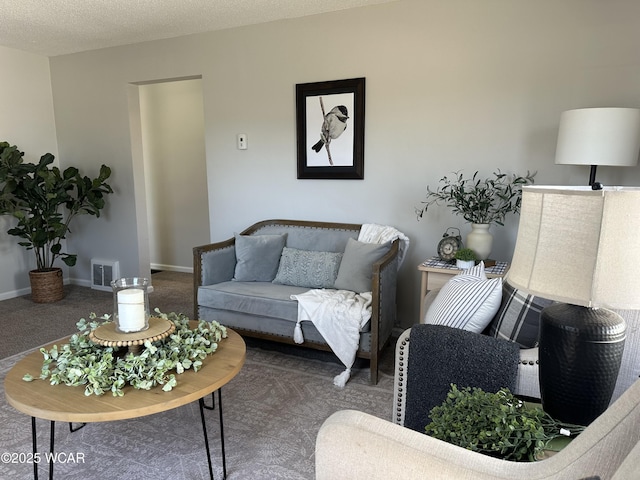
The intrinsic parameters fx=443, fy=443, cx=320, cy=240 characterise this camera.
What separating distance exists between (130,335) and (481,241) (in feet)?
6.84

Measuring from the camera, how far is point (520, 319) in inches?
65.3

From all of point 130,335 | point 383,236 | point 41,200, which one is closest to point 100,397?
point 130,335

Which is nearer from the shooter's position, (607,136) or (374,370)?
(607,136)

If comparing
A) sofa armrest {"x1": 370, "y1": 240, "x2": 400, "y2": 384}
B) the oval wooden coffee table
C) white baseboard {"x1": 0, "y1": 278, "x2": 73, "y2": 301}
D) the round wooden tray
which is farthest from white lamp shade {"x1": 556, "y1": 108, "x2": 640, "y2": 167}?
white baseboard {"x1": 0, "y1": 278, "x2": 73, "y2": 301}

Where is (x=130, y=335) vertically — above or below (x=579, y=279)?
below

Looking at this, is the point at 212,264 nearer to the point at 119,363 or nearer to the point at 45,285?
the point at 119,363

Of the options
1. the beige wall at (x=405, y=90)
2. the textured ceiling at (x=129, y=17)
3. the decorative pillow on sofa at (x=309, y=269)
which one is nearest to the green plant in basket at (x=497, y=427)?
the decorative pillow on sofa at (x=309, y=269)

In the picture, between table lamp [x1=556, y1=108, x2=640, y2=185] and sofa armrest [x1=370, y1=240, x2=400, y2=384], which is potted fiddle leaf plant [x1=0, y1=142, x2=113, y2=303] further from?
table lamp [x1=556, y1=108, x2=640, y2=185]

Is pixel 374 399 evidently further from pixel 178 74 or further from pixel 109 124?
pixel 109 124

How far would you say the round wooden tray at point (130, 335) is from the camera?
1637 mm

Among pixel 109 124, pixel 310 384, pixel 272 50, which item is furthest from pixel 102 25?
pixel 310 384

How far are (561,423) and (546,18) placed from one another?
2.58 m

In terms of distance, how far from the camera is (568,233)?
1.01 m

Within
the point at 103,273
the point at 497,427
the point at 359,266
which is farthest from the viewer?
the point at 103,273
